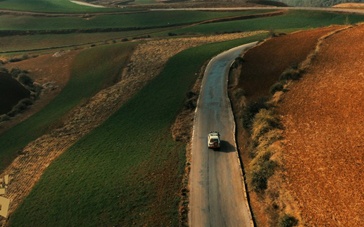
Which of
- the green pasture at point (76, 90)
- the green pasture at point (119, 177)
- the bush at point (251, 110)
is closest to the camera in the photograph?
the green pasture at point (119, 177)

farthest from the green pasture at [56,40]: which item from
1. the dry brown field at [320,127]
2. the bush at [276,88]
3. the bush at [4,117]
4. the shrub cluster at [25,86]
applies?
the bush at [276,88]

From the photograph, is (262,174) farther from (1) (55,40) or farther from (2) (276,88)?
(1) (55,40)

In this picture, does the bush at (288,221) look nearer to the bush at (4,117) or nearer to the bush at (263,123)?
the bush at (263,123)

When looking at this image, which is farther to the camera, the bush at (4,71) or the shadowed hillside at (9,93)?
the bush at (4,71)

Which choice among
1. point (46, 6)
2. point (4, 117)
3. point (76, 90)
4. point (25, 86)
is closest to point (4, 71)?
point (25, 86)

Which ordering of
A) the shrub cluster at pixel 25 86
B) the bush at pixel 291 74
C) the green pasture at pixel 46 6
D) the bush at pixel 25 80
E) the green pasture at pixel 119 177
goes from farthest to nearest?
the green pasture at pixel 46 6 → the bush at pixel 25 80 → the shrub cluster at pixel 25 86 → the bush at pixel 291 74 → the green pasture at pixel 119 177

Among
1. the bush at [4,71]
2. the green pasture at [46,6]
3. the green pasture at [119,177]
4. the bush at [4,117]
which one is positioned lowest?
the bush at [4,117]

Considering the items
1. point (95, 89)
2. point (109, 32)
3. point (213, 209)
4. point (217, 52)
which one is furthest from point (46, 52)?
point (213, 209)

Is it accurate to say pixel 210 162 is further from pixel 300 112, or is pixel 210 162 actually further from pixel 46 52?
pixel 46 52
